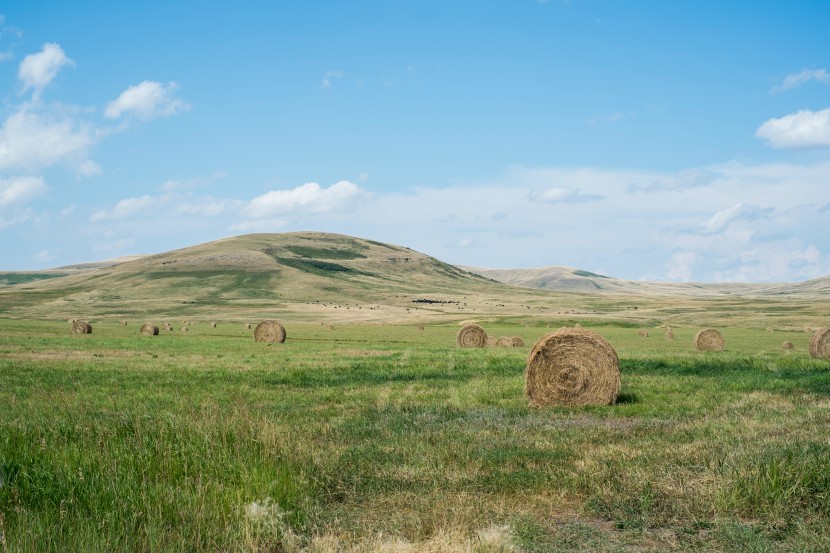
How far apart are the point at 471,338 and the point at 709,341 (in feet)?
49.3

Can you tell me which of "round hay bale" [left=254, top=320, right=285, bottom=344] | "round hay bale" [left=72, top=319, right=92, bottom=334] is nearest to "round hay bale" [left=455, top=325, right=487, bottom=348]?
"round hay bale" [left=254, top=320, right=285, bottom=344]

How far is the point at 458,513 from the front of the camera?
27.9 ft

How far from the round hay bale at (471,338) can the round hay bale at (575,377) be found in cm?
2931

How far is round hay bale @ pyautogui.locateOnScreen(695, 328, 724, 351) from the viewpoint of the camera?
44.7 m

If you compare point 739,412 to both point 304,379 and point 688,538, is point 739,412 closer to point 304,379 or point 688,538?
point 688,538

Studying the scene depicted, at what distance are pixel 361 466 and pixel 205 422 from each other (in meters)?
2.47

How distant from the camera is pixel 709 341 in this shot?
45.0 m

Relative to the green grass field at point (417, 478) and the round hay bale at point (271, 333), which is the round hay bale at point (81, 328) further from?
the green grass field at point (417, 478)

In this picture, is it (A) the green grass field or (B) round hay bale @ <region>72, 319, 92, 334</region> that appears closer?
(A) the green grass field

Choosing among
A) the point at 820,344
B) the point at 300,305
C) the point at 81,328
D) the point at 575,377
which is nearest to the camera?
the point at 575,377

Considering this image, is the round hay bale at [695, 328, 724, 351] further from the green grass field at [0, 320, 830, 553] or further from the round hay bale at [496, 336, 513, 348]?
the green grass field at [0, 320, 830, 553]

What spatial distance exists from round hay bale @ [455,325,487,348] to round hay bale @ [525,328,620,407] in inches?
1154

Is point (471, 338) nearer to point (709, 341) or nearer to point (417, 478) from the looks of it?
point (709, 341)

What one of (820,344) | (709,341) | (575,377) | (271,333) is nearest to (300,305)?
(271,333)
